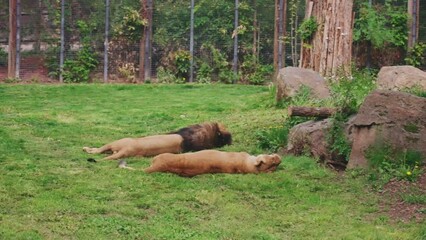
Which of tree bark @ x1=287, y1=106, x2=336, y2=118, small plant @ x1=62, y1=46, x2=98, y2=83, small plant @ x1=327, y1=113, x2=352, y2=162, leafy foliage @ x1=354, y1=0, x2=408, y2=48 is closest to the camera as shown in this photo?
small plant @ x1=327, y1=113, x2=352, y2=162

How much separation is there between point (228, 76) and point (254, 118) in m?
8.75

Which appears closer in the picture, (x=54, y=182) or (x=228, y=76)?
(x=54, y=182)

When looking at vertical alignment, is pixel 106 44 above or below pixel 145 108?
above

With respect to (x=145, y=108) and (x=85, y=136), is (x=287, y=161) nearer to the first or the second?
(x=85, y=136)

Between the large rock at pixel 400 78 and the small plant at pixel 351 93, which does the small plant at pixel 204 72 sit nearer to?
the large rock at pixel 400 78

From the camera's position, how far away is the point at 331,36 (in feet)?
45.6

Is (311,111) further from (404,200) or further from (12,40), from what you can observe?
(12,40)

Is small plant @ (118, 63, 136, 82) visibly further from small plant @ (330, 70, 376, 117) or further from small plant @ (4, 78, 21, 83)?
small plant @ (330, 70, 376, 117)

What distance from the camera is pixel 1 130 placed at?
1120 cm

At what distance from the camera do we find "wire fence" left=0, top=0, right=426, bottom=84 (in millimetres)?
20938

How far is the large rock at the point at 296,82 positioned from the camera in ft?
40.1

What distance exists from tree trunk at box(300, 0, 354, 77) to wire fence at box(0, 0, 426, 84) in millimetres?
6547

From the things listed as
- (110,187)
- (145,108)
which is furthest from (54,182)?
(145,108)

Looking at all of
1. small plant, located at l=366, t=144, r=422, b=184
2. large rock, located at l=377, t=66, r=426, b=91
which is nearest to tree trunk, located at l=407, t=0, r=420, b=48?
large rock, located at l=377, t=66, r=426, b=91
